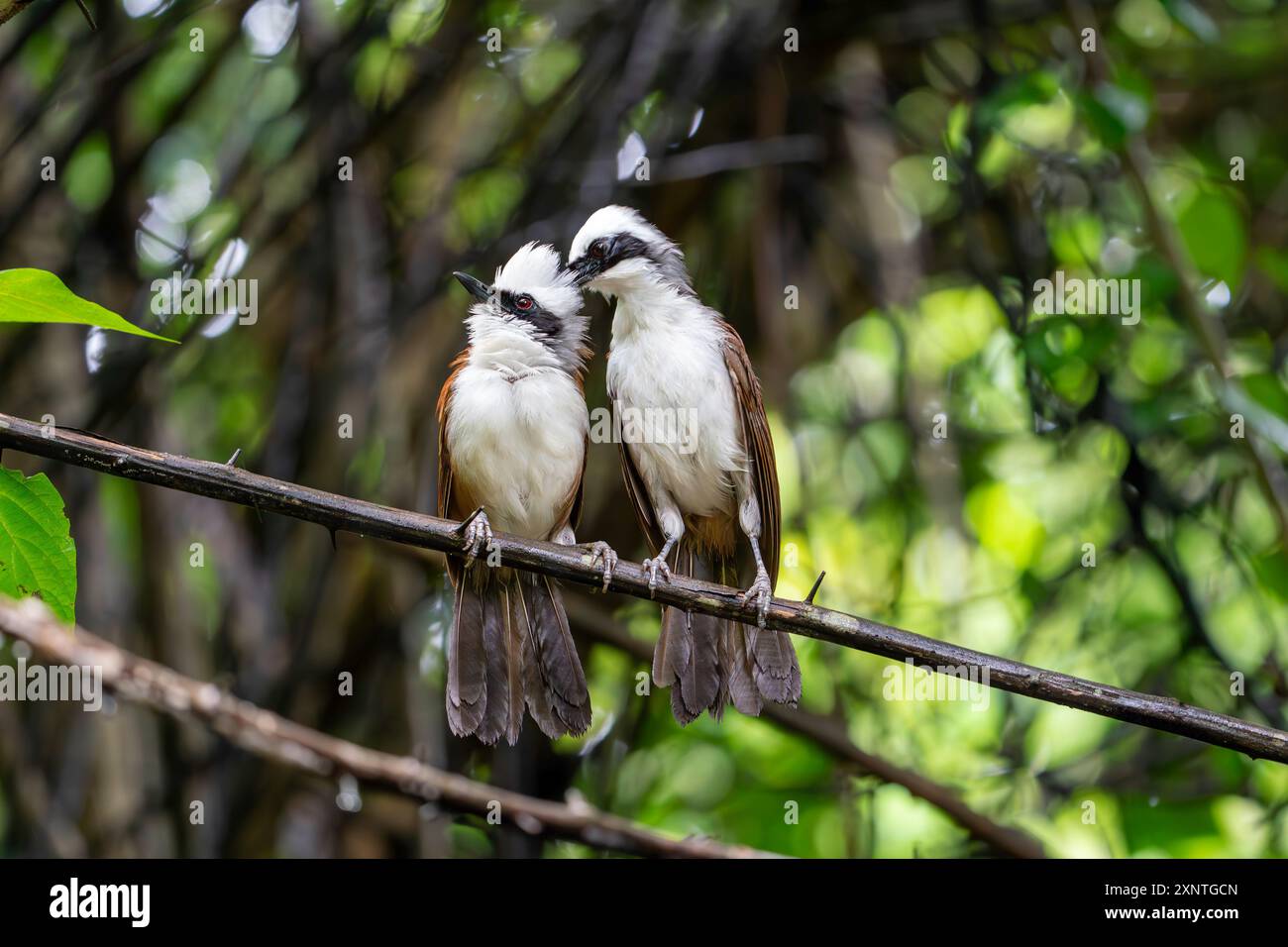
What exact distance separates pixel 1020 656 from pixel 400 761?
208 cm

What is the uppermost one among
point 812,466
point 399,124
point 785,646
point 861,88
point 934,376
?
point 861,88

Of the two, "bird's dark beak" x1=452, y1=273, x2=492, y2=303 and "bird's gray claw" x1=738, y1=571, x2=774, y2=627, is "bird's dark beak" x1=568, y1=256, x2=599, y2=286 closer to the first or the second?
"bird's dark beak" x1=452, y1=273, x2=492, y2=303

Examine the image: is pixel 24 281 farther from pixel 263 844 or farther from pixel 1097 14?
pixel 1097 14

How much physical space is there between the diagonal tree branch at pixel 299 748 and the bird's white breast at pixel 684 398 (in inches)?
34.6

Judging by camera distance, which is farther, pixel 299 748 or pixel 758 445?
pixel 758 445

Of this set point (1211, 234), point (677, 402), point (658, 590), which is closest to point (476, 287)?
point (677, 402)

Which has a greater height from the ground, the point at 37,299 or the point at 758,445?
the point at 758,445

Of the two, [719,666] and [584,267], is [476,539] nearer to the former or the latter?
[719,666]

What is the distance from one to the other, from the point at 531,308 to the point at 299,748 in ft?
3.98

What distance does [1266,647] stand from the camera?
3.55 meters

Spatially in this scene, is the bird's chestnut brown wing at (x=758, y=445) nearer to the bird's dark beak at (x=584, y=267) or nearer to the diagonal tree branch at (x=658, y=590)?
the bird's dark beak at (x=584, y=267)

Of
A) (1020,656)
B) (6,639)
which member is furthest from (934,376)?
(6,639)

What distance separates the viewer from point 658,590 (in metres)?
1.99

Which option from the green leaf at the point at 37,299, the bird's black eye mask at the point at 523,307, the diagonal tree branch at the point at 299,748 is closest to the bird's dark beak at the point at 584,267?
the bird's black eye mask at the point at 523,307
